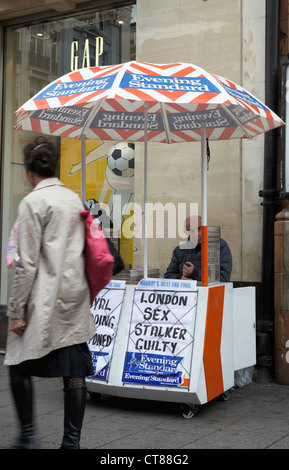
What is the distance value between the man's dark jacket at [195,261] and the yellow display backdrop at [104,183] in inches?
58.2

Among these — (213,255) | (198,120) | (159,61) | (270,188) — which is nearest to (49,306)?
(213,255)

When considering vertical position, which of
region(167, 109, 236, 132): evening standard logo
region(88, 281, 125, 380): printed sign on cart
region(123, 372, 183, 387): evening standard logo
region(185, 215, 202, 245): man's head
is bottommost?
region(123, 372, 183, 387): evening standard logo

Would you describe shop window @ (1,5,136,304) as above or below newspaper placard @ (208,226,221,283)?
above

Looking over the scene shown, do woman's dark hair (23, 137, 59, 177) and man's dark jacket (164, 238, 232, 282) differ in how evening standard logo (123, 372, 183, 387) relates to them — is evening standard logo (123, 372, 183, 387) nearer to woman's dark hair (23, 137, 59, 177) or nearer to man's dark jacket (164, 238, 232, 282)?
man's dark jacket (164, 238, 232, 282)

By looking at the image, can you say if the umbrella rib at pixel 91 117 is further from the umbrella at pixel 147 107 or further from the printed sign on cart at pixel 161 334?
the printed sign on cart at pixel 161 334

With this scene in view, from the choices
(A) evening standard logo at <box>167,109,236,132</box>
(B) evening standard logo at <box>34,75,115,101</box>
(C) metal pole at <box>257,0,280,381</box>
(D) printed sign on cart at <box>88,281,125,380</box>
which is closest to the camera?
(B) evening standard logo at <box>34,75,115,101</box>

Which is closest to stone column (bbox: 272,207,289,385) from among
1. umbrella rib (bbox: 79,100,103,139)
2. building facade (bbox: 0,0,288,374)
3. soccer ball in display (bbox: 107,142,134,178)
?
building facade (bbox: 0,0,288,374)

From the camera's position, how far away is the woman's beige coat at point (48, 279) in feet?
12.6

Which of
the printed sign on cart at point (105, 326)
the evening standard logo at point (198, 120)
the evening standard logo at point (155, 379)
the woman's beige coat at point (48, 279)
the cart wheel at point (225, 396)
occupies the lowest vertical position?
the cart wheel at point (225, 396)

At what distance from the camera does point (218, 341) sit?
578cm

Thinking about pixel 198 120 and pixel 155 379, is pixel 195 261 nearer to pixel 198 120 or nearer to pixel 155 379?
pixel 198 120

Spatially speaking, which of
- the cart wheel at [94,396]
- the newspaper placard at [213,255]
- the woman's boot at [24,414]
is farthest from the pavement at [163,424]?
the newspaper placard at [213,255]

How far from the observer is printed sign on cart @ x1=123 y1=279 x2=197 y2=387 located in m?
5.54

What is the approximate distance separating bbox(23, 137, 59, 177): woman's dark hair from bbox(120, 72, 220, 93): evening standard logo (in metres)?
1.39
